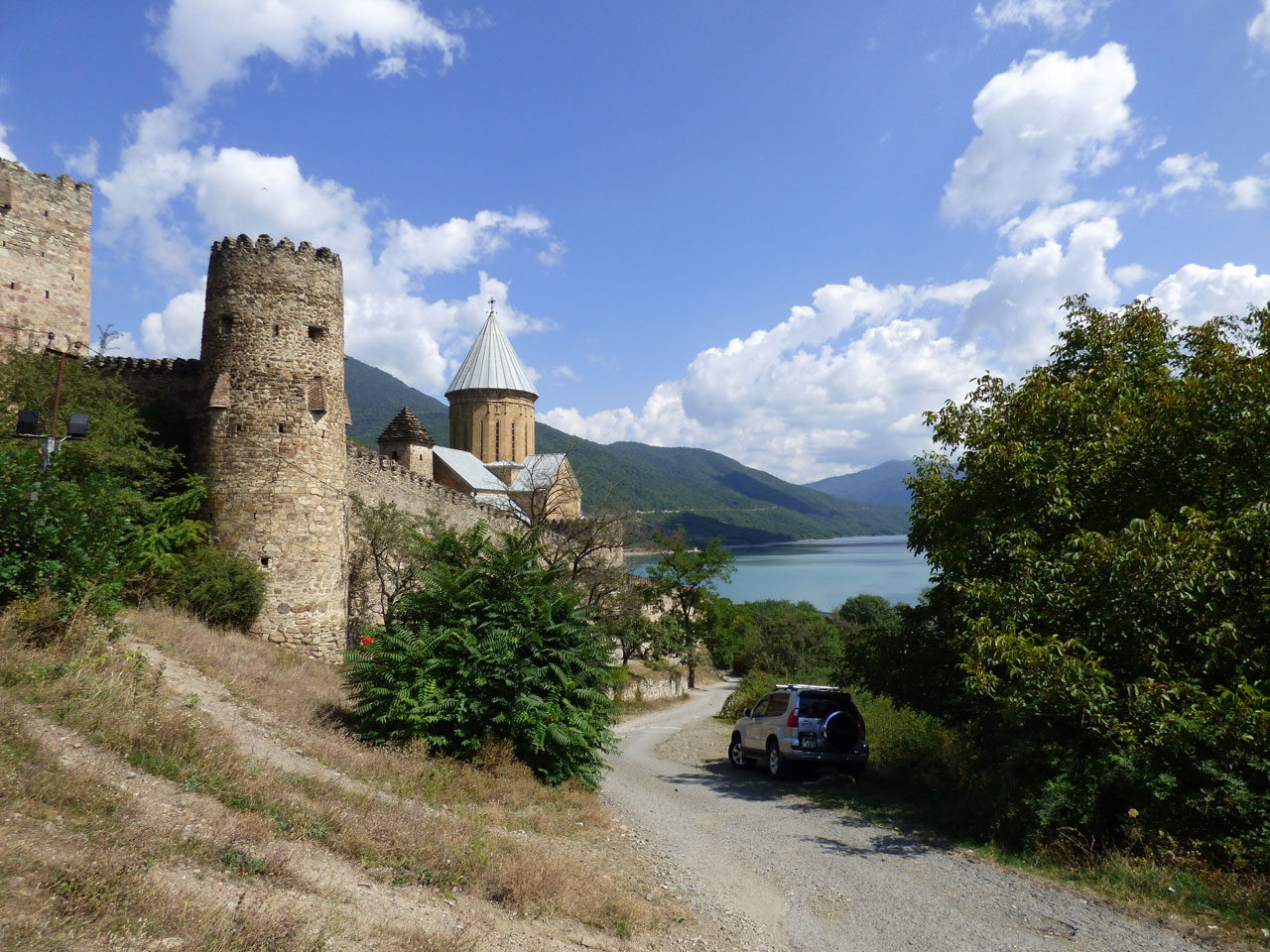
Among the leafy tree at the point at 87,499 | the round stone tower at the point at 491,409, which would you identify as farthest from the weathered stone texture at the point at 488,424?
the leafy tree at the point at 87,499

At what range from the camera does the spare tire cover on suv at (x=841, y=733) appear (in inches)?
483

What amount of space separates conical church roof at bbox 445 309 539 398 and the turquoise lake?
15.5 meters

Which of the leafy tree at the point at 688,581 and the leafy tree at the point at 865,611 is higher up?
the leafy tree at the point at 688,581

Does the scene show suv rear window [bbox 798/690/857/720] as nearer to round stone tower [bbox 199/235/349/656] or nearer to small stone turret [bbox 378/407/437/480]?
round stone tower [bbox 199/235/349/656]

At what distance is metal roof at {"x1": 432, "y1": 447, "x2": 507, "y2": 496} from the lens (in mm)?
39000

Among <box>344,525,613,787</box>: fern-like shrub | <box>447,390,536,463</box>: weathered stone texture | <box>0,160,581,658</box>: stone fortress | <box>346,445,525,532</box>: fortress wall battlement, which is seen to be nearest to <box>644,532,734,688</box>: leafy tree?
<box>346,445,525,532</box>: fortress wall battlement

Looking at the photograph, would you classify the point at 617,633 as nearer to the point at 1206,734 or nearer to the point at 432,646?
the point at 432,646

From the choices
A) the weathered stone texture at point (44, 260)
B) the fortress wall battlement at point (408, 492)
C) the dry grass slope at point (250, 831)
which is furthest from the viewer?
the fortress wall battlement at point (408, 492)

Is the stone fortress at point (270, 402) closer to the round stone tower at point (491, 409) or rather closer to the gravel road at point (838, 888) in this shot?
the gravel road at point (838, 888)

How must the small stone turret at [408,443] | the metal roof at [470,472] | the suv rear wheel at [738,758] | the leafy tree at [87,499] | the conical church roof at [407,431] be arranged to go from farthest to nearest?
the metal roof at [470,472]
the conical church roof at [407,431]
the small stone turret at [408,443]
the suv rear wheel at [738,758]
the leafy tree at [87,499]

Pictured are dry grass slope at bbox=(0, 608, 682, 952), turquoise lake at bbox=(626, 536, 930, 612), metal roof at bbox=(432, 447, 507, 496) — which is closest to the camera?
dry grass slope at bbox=(0, 608, 682, 952)

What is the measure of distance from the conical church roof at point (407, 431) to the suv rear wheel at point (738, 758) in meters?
25.2

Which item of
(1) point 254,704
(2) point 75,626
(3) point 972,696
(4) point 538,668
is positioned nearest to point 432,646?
(4) point 538,668

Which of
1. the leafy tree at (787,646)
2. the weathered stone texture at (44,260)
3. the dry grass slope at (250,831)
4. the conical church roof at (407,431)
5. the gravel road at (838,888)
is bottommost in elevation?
the leafy tree at (787,646)
